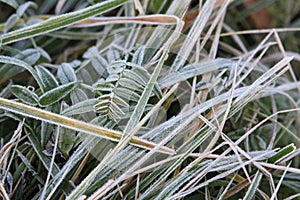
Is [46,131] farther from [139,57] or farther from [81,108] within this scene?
[139,57]

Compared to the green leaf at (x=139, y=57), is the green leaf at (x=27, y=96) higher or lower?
higher

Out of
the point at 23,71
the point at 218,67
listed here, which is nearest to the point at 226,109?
the point at 218,67

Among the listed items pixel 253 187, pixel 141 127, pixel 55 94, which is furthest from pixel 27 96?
pixel 253 187

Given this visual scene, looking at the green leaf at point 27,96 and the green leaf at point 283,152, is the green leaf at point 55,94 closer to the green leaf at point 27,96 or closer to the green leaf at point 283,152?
A: the green leaf at point 27,96

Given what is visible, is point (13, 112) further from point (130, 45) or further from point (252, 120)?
point (252, 120)

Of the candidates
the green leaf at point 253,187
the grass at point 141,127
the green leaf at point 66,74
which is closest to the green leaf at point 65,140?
the grass at point 141,127
